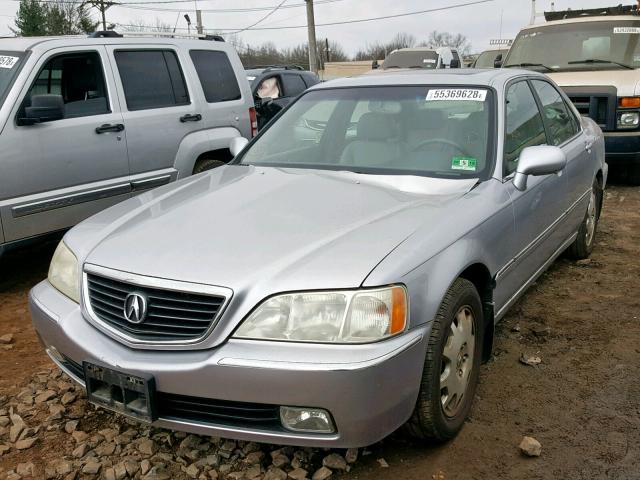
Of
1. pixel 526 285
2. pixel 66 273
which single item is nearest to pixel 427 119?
pixel 526 285

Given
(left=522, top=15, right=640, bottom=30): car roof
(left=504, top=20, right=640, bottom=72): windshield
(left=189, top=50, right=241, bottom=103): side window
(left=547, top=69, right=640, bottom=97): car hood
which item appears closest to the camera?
(left=189, top=50, right=241, bottom=103): side window

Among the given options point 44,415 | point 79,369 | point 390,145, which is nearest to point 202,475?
point 79,369

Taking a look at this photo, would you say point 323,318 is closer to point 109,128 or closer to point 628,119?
point 109,128

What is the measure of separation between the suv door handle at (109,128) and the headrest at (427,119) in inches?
112

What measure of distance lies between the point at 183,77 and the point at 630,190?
5.94 metres

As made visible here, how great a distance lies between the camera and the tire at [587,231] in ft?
16.7

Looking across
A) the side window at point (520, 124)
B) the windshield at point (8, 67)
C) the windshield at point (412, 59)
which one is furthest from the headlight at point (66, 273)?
the windshield at point (412, 59)

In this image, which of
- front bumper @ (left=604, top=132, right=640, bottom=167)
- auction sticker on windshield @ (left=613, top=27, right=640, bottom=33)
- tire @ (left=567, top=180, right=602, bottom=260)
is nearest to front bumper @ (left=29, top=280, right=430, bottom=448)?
tire @ (left=567, top=180, right=602, bottom=260)

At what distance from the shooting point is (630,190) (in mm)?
Result: 8305

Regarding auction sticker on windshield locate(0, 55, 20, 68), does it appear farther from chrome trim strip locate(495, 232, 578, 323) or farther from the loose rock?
the loose rock

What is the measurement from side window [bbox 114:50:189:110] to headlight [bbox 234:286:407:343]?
3.86 meters

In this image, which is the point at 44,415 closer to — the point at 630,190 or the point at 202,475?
the point at 202,475

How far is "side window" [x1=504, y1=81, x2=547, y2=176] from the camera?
3473mm

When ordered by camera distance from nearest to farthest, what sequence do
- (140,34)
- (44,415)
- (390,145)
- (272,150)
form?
(44,415), (390,145), (272,150), (140,34)
